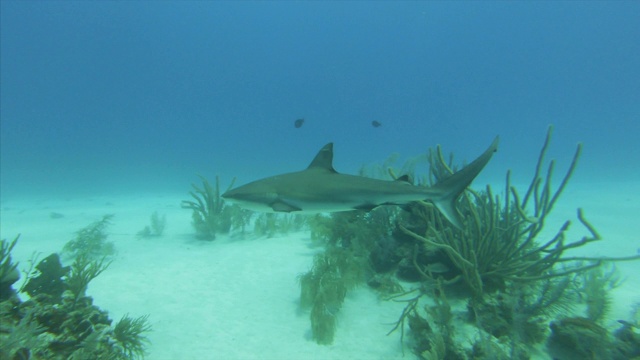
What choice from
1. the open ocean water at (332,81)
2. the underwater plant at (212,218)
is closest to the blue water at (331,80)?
the open ocean water at (332,81)

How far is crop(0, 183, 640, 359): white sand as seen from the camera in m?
3.98

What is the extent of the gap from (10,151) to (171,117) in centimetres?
6827

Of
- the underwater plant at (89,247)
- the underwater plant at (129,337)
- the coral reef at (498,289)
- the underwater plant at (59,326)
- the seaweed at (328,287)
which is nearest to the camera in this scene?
the underwater plant at (59,326)

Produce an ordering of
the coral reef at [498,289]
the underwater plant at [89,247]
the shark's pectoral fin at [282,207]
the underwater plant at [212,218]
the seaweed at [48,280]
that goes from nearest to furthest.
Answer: the shark's pectoral fin at [282,207] < the coral reef at [498,289] < the seaweed at [48,280] < the underwater plant at [89,247] < the underwater plant at [212,218]

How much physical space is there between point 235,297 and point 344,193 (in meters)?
3.57

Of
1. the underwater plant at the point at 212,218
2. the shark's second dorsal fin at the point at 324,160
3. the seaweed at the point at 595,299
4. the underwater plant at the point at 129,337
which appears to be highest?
the shark's second dorsal fin at the point at 324,160

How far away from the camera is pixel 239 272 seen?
6.41 meters

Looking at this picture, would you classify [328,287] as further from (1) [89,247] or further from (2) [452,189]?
(1) [89,247]

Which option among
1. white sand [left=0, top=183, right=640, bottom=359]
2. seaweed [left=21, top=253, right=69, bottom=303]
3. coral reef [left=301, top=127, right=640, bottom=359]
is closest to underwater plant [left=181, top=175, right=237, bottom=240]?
white sand [left=0, top=183, right=640, bottom=359]

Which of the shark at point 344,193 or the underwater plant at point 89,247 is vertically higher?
the shark at point 344,193

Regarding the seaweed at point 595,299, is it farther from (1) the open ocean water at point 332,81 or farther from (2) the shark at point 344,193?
(1) the open ocean water at point 332,81

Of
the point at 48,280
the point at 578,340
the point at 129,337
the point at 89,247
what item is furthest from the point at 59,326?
the point at 578,340

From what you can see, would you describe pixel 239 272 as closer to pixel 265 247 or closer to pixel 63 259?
pixel 265 247

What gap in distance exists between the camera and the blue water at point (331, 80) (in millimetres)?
83375
